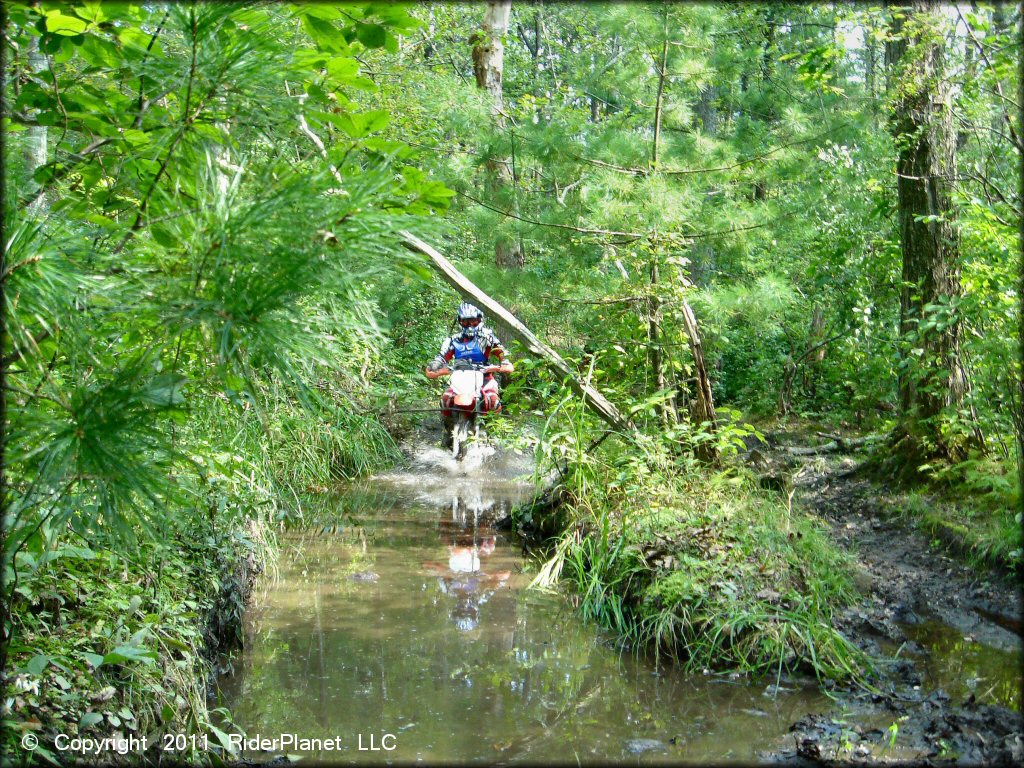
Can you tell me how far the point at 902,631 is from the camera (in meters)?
4.50

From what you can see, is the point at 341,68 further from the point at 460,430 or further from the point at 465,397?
the point at 460,430

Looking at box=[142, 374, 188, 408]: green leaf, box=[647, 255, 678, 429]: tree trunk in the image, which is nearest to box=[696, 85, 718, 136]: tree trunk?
box=[647, 255, 678, 429]: tree trunk

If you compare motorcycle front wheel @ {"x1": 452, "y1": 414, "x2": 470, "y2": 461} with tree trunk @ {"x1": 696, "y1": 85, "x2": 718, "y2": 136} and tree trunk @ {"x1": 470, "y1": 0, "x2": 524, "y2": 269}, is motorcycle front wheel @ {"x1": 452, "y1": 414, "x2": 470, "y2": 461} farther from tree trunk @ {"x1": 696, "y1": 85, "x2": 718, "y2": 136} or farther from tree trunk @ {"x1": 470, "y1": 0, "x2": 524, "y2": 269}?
tree trunk @ {"x1": 696, "y1": 85, "x2": 718, "y2": 136}

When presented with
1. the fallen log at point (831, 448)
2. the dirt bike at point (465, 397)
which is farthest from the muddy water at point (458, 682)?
the fallen log at point (831, 448)

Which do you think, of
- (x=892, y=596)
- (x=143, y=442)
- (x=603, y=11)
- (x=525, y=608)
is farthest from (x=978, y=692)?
(x=603, y=11)

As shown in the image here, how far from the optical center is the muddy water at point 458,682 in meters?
3.47

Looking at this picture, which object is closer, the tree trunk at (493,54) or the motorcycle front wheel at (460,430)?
the motorcycle front wheel at (460,430)

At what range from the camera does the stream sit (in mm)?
3459

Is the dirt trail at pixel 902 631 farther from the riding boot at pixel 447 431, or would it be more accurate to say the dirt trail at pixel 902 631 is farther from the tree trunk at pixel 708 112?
the tree trunk at pixel 708 112

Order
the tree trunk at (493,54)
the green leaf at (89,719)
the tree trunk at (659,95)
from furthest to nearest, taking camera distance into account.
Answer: the tree trunk at (493,54) < the tree trunk at (659,95) < the green leaf at (89,719)

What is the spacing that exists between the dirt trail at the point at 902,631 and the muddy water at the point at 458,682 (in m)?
0.27

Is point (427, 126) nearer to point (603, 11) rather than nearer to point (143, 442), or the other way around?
point (603, 11)

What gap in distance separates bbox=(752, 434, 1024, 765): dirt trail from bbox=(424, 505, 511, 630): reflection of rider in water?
2.13 m

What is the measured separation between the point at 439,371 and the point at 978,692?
19.4 ft
